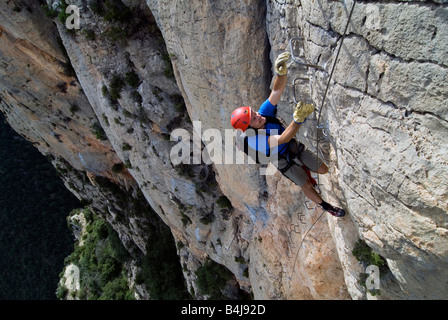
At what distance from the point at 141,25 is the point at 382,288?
9.78 meters

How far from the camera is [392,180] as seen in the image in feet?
11.6

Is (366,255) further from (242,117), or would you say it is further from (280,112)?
(242,117)

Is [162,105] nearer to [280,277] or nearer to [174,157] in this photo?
[174,157]

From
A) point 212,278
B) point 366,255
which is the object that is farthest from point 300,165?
point 212,278

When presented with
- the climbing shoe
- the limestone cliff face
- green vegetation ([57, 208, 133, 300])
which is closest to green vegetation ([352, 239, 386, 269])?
the limestone cliff face

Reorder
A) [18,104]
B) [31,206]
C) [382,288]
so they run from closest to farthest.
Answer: [382,288] → [18,104] → [31,206]

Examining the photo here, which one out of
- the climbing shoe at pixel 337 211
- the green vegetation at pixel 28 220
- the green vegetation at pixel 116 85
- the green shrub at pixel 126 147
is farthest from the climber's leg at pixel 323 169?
the green vegetation at pixel 28 220

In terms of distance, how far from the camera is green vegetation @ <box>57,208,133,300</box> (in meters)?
24.2

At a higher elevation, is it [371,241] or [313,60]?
[313,60]

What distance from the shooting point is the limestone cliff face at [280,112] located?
3189 millimetres

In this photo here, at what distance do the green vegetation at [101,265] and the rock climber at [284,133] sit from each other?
71.0ft

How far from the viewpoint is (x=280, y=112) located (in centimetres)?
604

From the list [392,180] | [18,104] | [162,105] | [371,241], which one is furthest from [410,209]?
[18,104]

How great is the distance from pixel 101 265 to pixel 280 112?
964 inches
